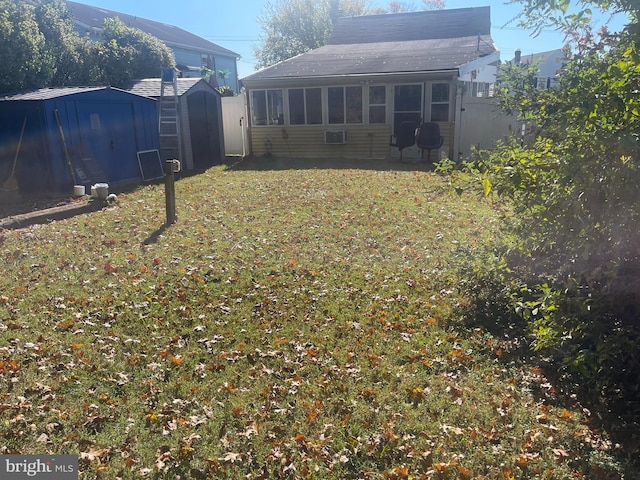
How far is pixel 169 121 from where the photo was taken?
51.8 feet

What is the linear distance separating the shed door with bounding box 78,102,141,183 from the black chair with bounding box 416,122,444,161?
29.3 feet

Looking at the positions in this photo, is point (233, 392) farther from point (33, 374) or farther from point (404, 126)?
point (404, 126)

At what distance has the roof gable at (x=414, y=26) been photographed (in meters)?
22.0

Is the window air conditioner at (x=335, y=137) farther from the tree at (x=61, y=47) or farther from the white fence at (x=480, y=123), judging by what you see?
the tree at (x=61, y=47)

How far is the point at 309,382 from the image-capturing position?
14.1ft

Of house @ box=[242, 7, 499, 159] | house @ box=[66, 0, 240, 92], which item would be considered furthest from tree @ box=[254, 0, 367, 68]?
house @ box=[242, 7, 499, 159]

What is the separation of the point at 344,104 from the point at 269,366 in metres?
15.4

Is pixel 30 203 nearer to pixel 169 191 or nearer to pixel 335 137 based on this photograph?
pixel 169 191

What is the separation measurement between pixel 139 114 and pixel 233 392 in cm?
1223

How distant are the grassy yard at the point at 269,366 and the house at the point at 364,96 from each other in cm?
1005

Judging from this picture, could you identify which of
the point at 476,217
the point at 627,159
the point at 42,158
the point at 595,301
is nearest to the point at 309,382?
the point at 595,301

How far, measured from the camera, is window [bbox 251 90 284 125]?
19.5 m

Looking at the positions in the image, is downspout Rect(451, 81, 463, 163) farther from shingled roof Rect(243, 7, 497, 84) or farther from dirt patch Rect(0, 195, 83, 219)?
dirt patch Rect(0, 195, 83, 219)

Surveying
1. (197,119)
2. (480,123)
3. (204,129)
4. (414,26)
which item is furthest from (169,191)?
(414,26)
